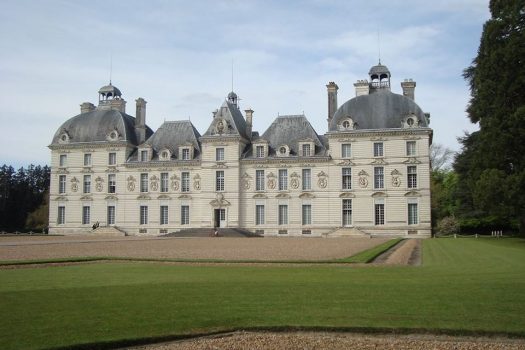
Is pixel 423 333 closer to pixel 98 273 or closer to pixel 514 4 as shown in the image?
pixel 98 273

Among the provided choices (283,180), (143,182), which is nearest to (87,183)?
(143,182)

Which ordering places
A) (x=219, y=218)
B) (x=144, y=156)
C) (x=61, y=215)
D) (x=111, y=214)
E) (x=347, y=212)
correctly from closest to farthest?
(x=347, y=212)
(x=219, y=218)
(x=144, y=156)
(x=111, y=214)
(x=61, y=215)

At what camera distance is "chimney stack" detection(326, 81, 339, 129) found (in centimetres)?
4302

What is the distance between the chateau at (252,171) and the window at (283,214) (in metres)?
0.09

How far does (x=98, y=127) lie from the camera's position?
154ft

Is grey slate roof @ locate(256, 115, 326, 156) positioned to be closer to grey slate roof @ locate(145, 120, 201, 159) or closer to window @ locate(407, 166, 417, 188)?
grey slate roof @ locate(145, 120, 201, 159)

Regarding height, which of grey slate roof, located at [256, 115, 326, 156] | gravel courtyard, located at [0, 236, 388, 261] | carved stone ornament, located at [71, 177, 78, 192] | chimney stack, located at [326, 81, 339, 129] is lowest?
gravel courtyard, located at [0, 236, 388, 261]

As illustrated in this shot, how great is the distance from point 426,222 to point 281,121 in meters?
13.9

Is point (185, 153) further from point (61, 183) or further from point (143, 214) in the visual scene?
point (61, 183)

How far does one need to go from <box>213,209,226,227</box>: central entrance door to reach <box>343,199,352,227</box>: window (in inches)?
371

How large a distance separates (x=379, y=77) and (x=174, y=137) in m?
17.8

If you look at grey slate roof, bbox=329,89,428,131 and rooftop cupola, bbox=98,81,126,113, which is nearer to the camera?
grey slate roof, bbox=329,89,428,131

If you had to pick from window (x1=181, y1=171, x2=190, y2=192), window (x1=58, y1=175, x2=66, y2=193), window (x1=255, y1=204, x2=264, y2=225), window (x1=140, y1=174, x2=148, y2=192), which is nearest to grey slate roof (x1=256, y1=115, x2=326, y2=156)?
window (x1=255, y1=204, x2=264, y2=225)

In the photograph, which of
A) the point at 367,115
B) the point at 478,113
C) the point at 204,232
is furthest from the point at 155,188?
the point at 478,113
